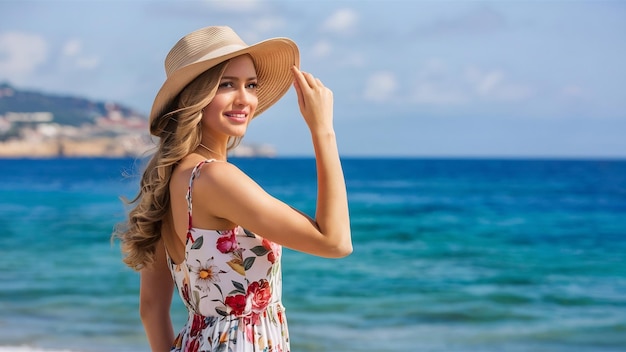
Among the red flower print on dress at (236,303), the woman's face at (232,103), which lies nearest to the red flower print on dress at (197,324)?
the red flower print on dress at (236,303)

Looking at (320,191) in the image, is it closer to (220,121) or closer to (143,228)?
(220,121)

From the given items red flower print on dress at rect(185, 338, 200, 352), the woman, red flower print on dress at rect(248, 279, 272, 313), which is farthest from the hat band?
red flower print on dress at rect(185, 338, 200, 352)

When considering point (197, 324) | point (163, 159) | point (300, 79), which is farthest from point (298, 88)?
point (197, 324)

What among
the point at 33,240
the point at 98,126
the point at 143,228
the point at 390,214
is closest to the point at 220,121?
the point at 143,228

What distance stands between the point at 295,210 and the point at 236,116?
15.8 inches

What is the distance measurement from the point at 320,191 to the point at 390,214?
2037 centimetres

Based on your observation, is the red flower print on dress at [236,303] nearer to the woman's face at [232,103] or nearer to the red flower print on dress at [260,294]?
the red flower print on dress at [260,294]

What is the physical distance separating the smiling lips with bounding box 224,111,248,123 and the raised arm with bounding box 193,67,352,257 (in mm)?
215

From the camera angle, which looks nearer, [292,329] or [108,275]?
[292,329]

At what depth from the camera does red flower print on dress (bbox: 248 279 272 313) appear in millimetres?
2309

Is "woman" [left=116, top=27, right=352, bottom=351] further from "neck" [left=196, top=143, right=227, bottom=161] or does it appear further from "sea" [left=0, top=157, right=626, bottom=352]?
"sea" [left=0, top=157, right=626, bottom=352]

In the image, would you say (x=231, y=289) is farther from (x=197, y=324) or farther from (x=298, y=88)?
(x=298, y=88)

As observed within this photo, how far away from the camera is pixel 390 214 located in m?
22.4

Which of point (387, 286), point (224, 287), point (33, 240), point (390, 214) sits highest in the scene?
point (390, 214)
